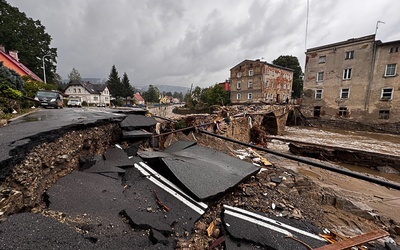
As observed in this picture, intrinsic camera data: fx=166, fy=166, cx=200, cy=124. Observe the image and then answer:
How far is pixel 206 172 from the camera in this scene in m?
2.93

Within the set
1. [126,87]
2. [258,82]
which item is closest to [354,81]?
[258,82]

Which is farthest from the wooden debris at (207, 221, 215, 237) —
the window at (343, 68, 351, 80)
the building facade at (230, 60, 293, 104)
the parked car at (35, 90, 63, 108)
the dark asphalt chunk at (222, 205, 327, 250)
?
the building facade at (230, 60, 293, 104)

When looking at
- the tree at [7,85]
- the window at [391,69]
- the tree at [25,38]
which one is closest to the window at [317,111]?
the window at [391,69]

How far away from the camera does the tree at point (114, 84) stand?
47312mm

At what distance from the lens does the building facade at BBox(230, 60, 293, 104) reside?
29259mm

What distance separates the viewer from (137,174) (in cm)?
278

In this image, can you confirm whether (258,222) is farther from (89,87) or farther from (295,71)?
(89,87)

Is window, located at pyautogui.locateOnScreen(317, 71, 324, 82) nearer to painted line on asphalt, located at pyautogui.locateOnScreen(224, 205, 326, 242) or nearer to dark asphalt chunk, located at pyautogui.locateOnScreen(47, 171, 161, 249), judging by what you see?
painted line on asphalt, located at pyautogui.locateOnScreen(224, 205, 326, 242)

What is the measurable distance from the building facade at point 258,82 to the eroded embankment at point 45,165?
26.7m

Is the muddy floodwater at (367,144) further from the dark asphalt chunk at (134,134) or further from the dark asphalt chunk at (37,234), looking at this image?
the dark asphalt chunk at (37,234)

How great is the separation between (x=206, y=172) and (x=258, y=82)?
29.7 m

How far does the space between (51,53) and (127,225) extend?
47185 millimetres

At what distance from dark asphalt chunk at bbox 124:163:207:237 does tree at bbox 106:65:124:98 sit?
166 ft

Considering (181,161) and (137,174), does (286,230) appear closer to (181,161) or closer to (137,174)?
(181,161)
